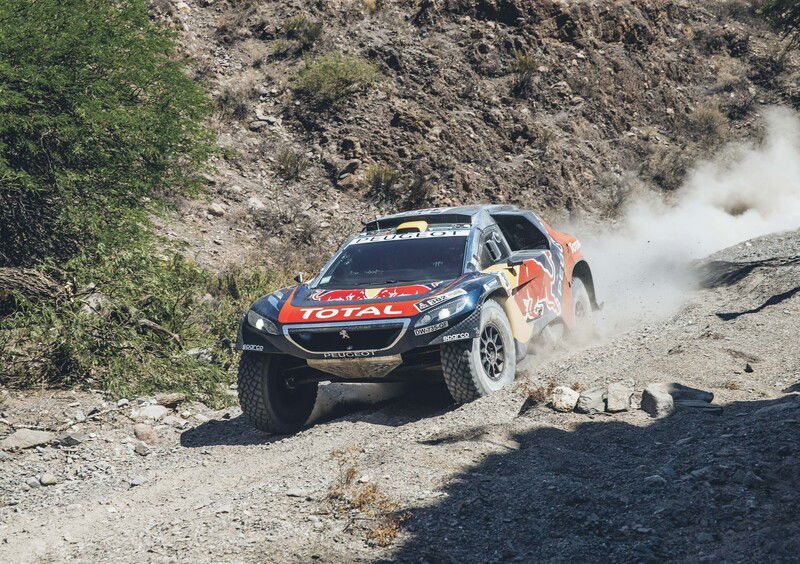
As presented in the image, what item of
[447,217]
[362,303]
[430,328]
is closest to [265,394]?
[362,303]

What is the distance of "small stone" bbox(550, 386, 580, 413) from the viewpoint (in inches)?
308

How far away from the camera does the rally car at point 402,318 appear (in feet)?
26.1

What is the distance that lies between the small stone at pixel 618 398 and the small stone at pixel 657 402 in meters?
0.15

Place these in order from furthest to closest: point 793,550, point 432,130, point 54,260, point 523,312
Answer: point 432,130 < point 54,260 < point 523,312 < point 793,550

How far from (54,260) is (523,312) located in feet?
20.5

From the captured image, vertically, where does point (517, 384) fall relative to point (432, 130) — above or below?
below

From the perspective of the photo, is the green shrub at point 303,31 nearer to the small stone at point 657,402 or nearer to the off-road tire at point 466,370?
the off-road tire at point 466,370

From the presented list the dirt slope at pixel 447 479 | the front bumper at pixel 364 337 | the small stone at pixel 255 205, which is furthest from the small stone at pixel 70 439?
the small stone at pixel 255 205

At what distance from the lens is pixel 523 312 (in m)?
9.38

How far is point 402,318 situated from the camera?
7949 millimetres

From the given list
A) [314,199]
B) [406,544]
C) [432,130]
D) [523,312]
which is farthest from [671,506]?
[432,130]

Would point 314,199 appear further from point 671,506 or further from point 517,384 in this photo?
point 671,506

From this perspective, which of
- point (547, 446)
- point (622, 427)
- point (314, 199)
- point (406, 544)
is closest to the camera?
point (406, 544)

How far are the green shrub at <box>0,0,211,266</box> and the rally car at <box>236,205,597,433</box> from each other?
4.33 meters
